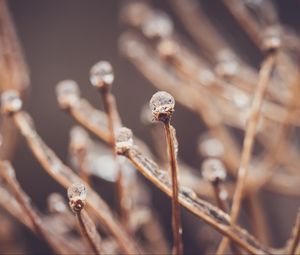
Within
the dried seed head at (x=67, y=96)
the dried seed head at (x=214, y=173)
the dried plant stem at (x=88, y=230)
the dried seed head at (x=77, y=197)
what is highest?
the dried seed head at (x=67, y=96)

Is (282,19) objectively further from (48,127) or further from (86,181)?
(86,181)

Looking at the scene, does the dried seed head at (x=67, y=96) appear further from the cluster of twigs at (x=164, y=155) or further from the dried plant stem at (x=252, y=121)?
the dried plant stem at (x=252, y=121)

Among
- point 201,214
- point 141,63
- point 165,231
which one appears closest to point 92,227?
point 201,214

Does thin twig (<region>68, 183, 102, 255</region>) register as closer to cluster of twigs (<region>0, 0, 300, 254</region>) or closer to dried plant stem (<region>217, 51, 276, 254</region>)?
cluster of twigs (<region>0, 0, 300, 254</region>)

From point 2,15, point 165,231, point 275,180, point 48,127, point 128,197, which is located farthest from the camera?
point 48,127

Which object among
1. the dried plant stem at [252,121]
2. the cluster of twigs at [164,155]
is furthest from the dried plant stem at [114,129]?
the dried plant stem at [252,121]
